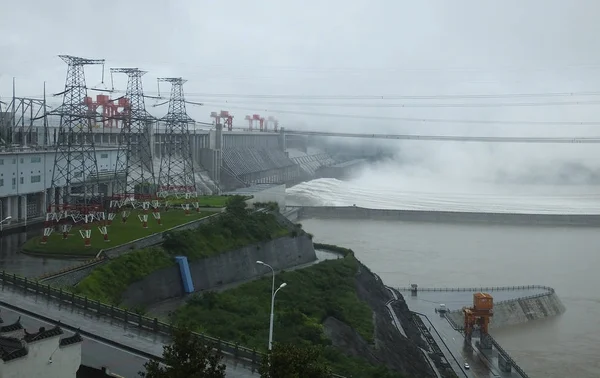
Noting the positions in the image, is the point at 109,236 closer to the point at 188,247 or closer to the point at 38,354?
the point at 188,247

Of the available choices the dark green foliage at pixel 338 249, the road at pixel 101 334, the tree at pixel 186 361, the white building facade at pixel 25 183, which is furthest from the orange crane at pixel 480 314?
the tree at pixel 186 361

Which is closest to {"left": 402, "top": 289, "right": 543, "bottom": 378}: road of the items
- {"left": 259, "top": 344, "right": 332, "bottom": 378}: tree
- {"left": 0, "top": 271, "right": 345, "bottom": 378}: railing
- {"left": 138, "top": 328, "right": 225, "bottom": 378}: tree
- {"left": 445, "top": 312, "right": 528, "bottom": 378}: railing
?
{"left": 445, "top": 312, "right": 528, "bottom": 378}: railing

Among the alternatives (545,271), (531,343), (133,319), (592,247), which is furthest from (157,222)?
(592,247)

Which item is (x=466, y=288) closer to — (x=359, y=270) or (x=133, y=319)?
(x=359, y=270)

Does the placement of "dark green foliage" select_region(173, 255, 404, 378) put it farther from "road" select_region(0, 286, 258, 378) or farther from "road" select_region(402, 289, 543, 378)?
"road" select_region(402, 289, 543, 378)

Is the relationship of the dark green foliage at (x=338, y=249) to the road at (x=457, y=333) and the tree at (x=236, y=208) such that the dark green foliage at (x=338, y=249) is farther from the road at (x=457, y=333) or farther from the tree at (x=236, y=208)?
the tree at (x=236, y=208)

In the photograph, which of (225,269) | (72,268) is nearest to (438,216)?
(225,269)
